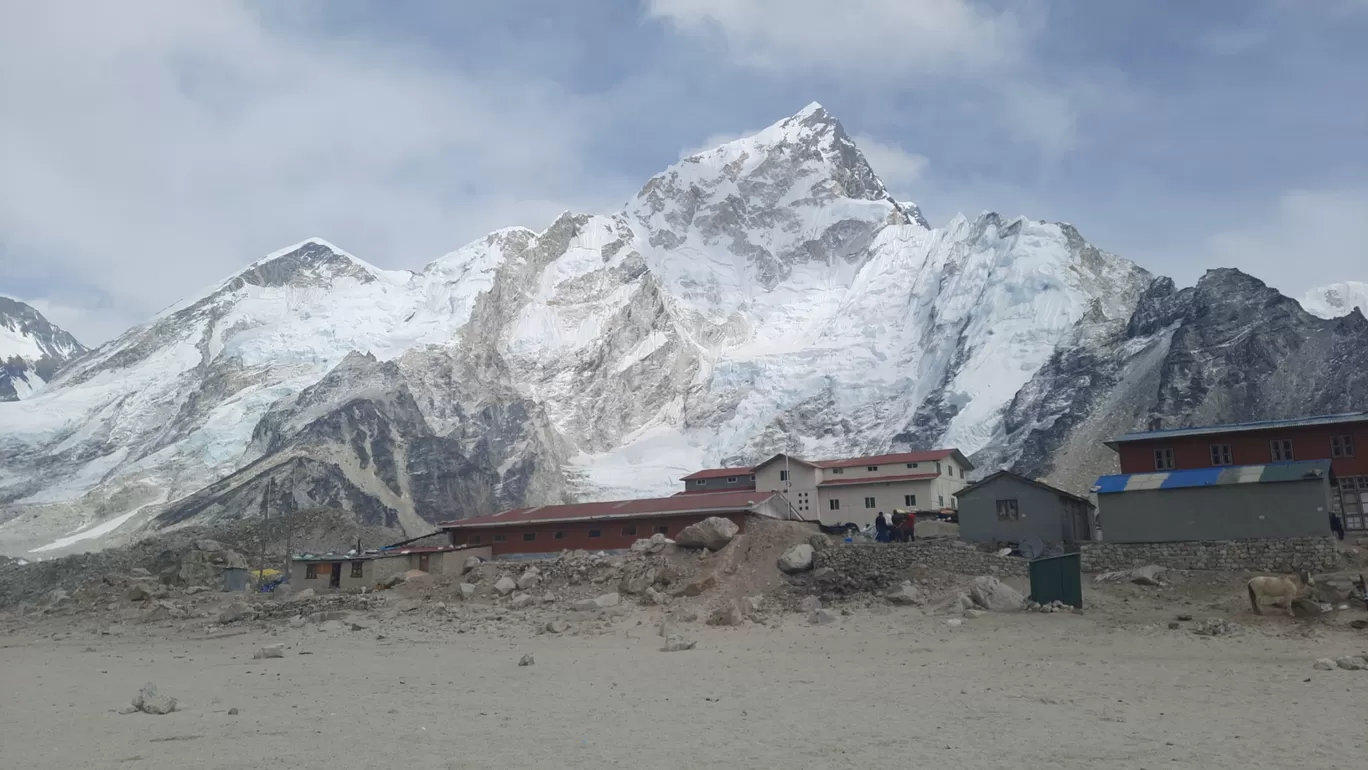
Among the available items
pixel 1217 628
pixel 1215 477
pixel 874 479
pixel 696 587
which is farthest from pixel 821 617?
pixel 874 479

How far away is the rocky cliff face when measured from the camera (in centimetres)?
10206

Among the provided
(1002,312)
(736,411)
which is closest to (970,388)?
(1002,312)

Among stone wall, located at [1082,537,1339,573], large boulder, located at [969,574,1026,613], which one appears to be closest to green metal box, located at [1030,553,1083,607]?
large boulder, located at [969,574,1026,613]

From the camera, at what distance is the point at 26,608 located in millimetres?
40344

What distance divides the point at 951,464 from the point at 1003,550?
82.5 feet

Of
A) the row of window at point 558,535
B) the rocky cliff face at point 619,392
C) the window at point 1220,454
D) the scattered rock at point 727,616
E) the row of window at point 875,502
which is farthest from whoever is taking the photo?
the rocky cliff face at point 619,392

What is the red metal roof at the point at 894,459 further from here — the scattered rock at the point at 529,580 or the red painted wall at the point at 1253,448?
the scattered rock at the point at 529,580

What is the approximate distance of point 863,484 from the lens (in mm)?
54250

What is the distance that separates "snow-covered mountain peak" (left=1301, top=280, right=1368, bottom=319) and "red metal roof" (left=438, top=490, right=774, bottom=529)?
148304mm

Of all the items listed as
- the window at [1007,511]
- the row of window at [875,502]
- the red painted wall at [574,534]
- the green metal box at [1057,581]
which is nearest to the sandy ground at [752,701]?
the green metal box at [1057,581]

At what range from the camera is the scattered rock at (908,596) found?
25.7 metres

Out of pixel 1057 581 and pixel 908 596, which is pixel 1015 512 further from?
pixel 1057 581

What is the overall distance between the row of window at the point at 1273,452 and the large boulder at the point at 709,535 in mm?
15806

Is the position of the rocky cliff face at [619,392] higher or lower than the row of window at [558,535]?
higher
